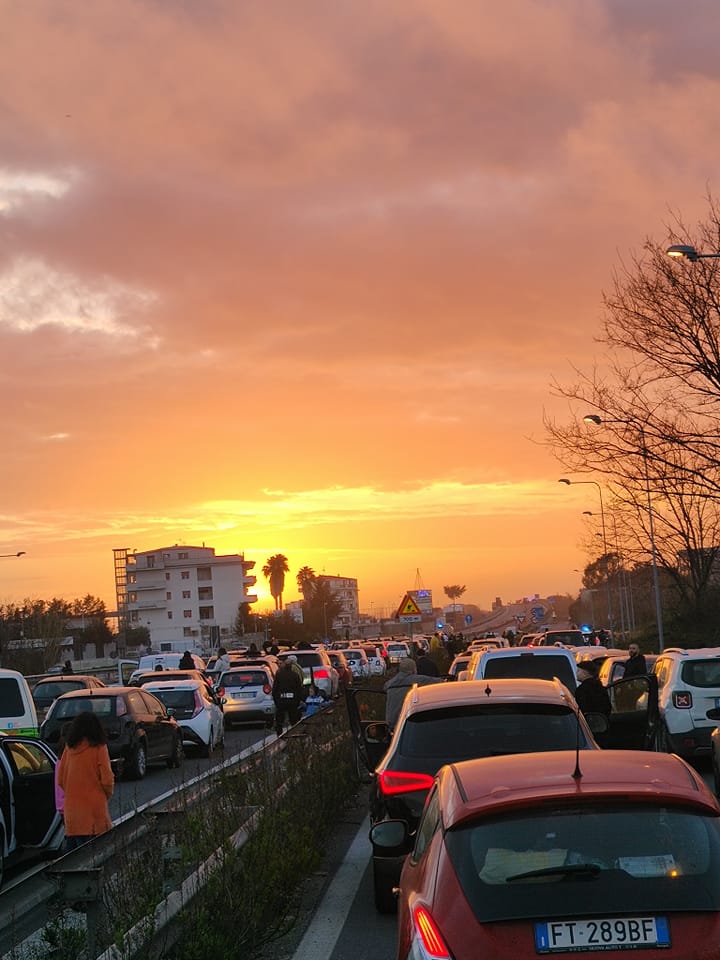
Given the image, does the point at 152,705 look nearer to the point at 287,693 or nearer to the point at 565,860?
the point at 287,693

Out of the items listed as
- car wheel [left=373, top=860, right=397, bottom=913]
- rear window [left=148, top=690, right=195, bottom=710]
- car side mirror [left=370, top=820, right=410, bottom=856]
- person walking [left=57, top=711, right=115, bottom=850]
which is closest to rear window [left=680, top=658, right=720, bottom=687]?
person walking [left=57, top=711, right=115, bottom=850]

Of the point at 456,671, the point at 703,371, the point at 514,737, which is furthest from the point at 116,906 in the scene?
the point at 456,671

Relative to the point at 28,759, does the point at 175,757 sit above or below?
below

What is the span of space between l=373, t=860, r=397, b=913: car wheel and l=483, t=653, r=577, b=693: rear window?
930cm

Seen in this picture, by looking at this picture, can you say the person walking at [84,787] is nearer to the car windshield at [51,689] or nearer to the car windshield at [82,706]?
the car windshield at [82,706]

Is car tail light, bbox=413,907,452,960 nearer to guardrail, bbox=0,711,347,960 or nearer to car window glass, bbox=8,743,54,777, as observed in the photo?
guardrail, bbox=0,711,347,960

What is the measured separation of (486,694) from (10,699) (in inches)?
445

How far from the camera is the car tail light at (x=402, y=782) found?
351 inches

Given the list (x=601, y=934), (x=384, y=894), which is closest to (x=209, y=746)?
(x=384, y=894)

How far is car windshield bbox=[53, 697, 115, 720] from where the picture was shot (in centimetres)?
2259

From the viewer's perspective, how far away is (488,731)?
9.09 meters

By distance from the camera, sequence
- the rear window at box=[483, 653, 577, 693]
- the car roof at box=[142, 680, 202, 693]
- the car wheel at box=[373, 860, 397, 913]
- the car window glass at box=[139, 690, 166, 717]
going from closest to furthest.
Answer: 1. the car wheel at box=[373, 860, 397, 913]
2. the rear window at box=[483, 653, 577, 693]
3. the car window glass at box=[139, 690, 166, 717]
4. the car roof at box=[142, 680, 202, 693]

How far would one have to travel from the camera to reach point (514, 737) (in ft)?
29.5

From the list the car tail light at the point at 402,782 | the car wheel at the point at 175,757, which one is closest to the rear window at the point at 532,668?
the car wheel at the point at 175,757
